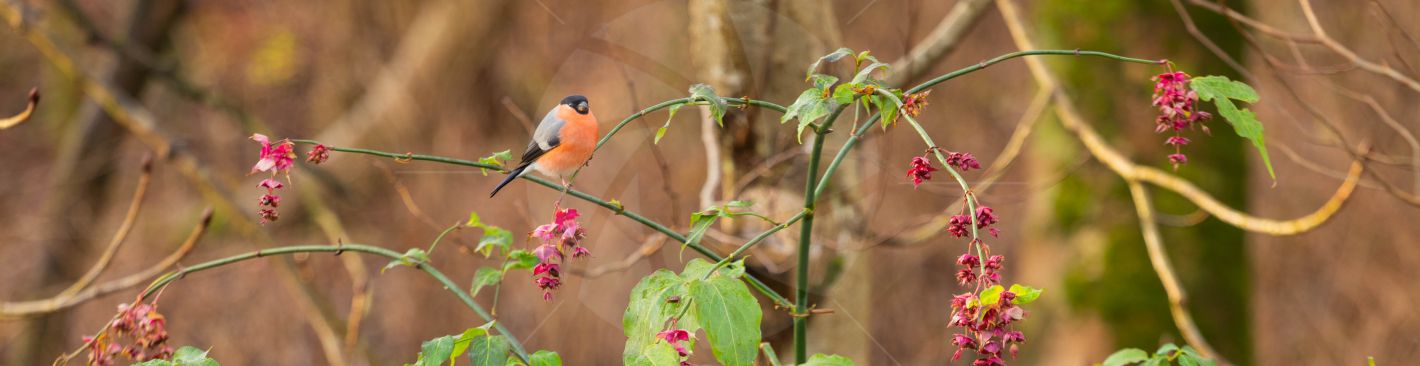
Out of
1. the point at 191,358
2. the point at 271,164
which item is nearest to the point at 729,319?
the point at 271,164

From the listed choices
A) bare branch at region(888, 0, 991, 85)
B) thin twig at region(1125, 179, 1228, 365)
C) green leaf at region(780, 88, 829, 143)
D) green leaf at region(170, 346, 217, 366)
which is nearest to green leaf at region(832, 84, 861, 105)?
green leaf at region(780, 88, 829, 143)

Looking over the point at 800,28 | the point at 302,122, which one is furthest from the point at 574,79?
the point at 800,28

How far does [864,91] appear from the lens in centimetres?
106

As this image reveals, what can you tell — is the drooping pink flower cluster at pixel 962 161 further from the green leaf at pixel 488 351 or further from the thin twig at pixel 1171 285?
the thin twig at pixel 1171 285

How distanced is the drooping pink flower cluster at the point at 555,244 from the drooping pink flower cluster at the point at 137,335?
41 centimetres

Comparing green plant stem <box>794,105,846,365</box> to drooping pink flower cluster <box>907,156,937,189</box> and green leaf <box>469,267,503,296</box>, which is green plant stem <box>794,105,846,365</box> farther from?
green leaf <box>469,267,503,296</box>

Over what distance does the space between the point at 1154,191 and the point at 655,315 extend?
3.05 metres

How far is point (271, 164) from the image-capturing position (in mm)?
1090

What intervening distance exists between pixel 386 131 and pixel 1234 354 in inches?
136

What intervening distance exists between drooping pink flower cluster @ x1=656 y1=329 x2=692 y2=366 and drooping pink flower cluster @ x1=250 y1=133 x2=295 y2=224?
37 centimetres

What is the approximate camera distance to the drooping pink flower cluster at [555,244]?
1.06 meters

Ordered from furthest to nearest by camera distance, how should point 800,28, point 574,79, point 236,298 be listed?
point 236,298, point 574,79, point 800,28

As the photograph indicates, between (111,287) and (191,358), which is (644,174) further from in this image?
(191,358)

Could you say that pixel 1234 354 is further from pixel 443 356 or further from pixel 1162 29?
pixel 443 356
